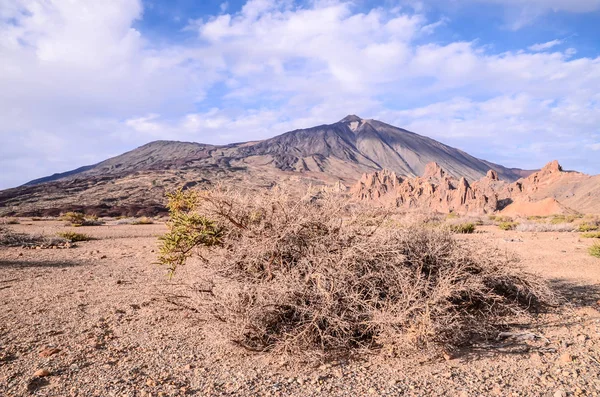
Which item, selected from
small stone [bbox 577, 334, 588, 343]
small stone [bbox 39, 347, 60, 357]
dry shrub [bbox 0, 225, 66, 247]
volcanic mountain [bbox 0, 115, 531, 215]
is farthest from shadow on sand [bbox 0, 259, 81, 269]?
volcanic mountain [bbox 0, 115, 531, 215]

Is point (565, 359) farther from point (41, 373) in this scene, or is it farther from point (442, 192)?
point (442, 192)

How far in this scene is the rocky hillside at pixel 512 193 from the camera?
35250 mm

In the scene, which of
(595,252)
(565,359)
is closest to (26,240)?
(565,359)

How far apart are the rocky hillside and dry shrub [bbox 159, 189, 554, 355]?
1121 inches

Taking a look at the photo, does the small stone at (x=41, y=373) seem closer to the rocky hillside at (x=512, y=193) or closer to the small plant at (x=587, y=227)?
the small plant at (x=587, y=227)

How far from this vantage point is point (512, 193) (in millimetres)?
42438

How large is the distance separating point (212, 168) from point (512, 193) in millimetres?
70629

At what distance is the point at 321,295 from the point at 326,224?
Answer: 3.49 ft

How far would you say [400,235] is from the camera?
16.8 ft

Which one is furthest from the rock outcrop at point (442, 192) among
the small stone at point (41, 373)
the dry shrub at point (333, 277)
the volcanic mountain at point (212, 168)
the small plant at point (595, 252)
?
the small stone at point (41, 373)

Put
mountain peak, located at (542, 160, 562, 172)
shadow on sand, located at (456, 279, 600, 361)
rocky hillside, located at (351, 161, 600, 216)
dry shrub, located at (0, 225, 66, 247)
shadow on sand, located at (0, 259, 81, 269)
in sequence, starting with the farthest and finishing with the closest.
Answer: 1. mountain peak, located at (542, 160, 562, 172)
2. rocky hillside, located at (351, 161, 600, 216)
3. dry shrub, located at (0, 225, 66, 247)
4. shadow on sand, located at (0, 259, 81, 269)
5. shadow on sand, located at (456, 279, 600, 361)

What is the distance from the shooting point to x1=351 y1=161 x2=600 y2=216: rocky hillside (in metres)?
35.2

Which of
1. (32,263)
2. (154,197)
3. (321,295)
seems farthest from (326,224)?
(154,197)

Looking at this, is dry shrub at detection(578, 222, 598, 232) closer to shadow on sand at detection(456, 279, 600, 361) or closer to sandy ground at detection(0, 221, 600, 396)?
shadow on sand at detection(456, 279, 600, 361)
